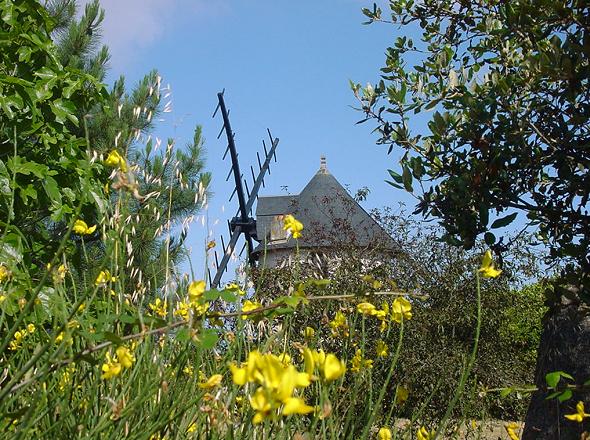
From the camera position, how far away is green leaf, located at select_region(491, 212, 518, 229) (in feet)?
7.31

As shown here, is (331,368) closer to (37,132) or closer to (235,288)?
(235,288)

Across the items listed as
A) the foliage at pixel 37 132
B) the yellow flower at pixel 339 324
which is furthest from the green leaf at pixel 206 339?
the foliage at pixel 37 132

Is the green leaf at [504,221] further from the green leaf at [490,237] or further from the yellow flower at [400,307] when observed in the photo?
the yellow flower at [400,307]

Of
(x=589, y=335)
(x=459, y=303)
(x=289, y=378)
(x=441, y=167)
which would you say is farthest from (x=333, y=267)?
(x=289, y=378)

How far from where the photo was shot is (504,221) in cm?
226

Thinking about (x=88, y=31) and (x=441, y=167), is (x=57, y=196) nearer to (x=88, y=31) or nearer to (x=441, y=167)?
(x=441, y=167)

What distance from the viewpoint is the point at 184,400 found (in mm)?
1810

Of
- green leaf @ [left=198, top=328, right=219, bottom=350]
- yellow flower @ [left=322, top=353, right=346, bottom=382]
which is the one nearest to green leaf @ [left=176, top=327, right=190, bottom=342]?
green leaf @ [left=198, top=328, right=219, bottom=350]

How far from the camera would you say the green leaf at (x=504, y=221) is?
2.23 m

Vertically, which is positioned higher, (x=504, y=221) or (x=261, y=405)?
(x=504, y=221)

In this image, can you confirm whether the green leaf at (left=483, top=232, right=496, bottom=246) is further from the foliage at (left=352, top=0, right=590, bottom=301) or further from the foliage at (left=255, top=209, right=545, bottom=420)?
the foliage at (left=255, top=209, right=545, bottom=420)

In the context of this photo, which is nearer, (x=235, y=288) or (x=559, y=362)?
(x=235, y=288)

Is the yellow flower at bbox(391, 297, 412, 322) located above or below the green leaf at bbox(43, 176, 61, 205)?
below

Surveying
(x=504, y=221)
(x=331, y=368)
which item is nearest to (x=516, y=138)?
(x=504, y=221)
